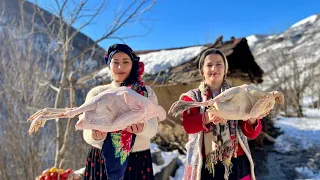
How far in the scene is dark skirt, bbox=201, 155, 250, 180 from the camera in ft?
5.38

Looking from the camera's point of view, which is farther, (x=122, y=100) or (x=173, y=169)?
(x=173, y=169)

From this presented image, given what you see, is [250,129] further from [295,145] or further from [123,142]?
[295,145]

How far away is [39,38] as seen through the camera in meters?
5.33

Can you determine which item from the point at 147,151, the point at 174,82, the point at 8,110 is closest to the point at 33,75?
the point at 8,110

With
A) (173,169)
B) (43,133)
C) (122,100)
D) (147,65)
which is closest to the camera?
(122,100)

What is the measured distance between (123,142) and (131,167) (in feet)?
0.67

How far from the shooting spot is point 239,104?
1466 millimetres

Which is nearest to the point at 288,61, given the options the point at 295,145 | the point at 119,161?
the point at 295,145

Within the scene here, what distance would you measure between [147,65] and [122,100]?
4625 mm

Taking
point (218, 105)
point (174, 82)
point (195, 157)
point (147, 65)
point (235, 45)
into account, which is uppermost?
point (235, 45)

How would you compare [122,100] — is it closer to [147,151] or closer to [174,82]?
[147,151]

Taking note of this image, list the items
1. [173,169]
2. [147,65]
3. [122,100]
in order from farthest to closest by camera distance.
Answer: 1. [147,65]
2. [173,169]
3. [122,100]

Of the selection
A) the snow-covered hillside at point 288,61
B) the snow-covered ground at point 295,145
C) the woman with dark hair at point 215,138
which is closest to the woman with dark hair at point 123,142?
the woman with dark hair at point 215,138

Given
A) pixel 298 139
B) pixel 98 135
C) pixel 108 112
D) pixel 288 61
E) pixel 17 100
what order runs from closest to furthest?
pixel 108 112 → pixel 98 135 → pixel 17 100 → pixel 298 139 → pixel 288 61
